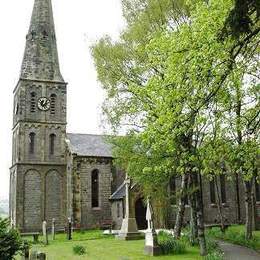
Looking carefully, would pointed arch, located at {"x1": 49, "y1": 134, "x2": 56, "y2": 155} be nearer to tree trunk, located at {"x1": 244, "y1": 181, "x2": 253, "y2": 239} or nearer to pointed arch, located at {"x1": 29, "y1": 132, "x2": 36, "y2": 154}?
pointed arch, located at {"x1": 29, "y1": 132, "x2": 36, "y2": 154}

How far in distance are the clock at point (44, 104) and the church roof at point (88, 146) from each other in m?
3.62

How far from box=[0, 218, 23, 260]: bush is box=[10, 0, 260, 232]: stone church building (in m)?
22.9

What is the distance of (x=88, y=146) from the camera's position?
40625 millimetres

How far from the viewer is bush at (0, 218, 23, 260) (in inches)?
453

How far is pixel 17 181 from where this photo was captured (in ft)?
123

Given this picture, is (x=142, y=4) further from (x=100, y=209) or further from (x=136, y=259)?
(x=100, y=209)

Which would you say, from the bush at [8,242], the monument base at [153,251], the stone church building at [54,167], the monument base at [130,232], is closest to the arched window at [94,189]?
the stone church building at [54,167]

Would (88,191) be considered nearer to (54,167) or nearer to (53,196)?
(53,196)

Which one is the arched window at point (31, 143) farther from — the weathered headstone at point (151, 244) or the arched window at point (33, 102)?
the weathered headstone at point (151, 244)

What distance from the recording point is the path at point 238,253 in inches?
653

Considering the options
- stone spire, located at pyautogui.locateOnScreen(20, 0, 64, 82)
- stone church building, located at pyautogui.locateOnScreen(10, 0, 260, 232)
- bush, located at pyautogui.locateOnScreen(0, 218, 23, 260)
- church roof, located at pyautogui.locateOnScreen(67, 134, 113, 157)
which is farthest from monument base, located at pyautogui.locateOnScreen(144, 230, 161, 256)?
stone spire, located at pyautogui.locateOnScreen(20, 0, 64, 82)

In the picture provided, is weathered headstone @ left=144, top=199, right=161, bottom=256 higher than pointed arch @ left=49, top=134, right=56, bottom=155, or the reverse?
pointed arch @ left=49, top=134, right=56, bottom=155

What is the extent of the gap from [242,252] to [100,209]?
2172 cm

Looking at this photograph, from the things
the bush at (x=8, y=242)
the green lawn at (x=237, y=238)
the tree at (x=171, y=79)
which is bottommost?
the green lawn at (x=237, y=238)
